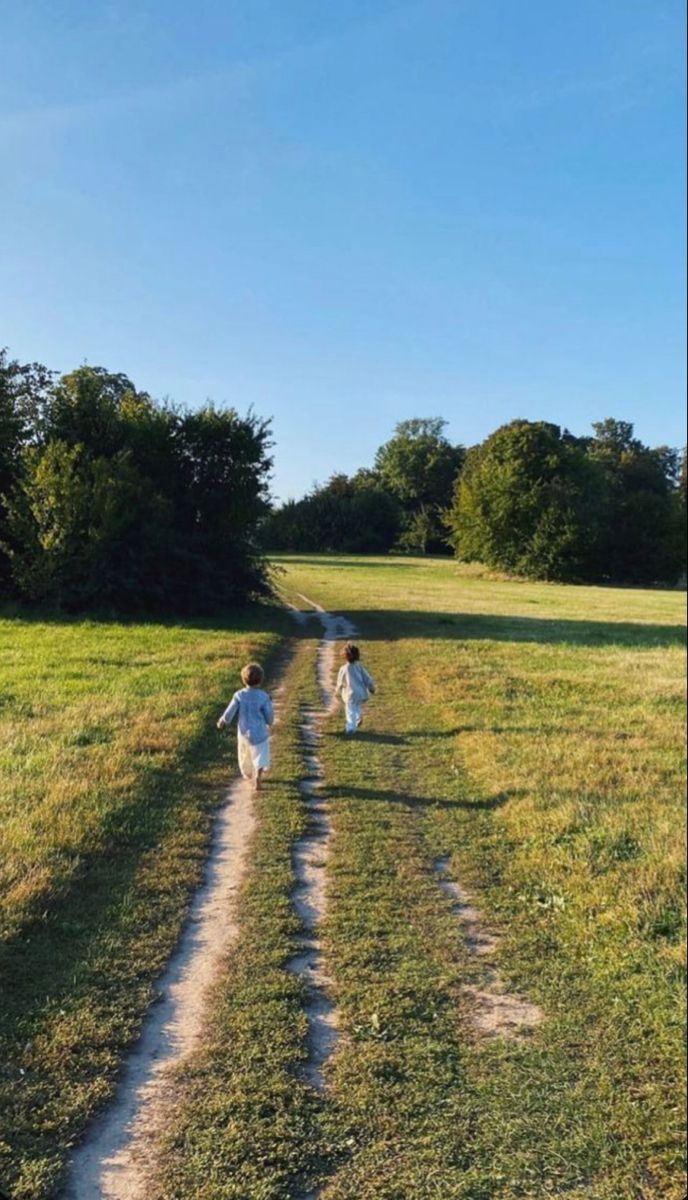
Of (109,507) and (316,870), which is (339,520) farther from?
(316,870)

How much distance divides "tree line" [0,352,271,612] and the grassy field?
0.89 ft

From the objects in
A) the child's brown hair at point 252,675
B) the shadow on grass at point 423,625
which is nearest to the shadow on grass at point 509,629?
the shadow on grass at point 423,625

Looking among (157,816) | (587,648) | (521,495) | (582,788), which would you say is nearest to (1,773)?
(157,816)

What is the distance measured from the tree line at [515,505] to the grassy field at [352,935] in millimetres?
258

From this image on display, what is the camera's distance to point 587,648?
16.5m

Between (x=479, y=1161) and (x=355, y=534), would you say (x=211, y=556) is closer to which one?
(x=355, y=534)

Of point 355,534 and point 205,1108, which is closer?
point 205,1108

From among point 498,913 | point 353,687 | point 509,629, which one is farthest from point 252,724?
point 509,629

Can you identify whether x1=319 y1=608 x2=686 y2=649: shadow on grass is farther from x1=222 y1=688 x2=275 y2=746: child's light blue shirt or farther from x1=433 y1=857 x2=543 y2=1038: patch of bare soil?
x1=433 y1=857 x2=543 y2=1038: patch of bare soil

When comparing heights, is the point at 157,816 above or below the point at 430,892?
above

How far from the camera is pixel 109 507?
379 centimetres

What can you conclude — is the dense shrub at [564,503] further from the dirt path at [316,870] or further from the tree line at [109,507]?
the dirt path at [316,870]

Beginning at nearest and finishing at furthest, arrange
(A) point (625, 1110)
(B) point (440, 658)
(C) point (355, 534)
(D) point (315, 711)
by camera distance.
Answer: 1. (A) point (625, 1110)
2. (C) point (355, 534)
3. (D) point (315, 711)
4. (B) point (440, 658)

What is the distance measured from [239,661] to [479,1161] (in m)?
3.20
